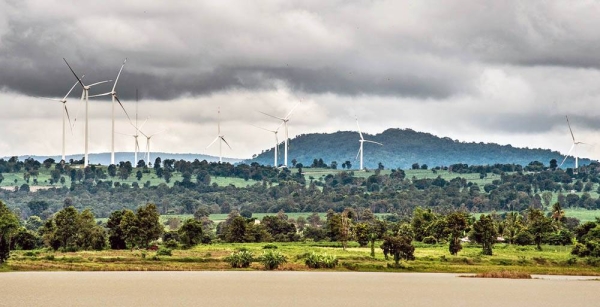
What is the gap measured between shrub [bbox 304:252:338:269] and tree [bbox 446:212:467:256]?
71.5ft

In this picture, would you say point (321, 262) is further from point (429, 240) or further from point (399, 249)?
point (429, 240)

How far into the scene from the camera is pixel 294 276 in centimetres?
12912

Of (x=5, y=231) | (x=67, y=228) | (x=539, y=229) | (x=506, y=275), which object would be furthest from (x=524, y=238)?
(x=5, y=231)

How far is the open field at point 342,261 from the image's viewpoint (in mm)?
139250

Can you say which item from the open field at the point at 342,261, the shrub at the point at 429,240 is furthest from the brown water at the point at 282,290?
the shrub at the point at 429,240

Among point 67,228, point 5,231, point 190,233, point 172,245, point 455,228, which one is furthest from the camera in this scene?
point 190,233

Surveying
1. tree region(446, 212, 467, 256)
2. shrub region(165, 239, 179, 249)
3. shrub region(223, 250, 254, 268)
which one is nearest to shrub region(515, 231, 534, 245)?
tree region(446, 212, 467, 256)

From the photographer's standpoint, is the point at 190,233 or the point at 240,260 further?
the point at 190,233

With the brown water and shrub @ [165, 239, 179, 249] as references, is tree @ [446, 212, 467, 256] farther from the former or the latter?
shrub @ [165, 239, 179, 249]

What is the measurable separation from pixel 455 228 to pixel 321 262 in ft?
98.3

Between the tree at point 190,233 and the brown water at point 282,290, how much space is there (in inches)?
1499

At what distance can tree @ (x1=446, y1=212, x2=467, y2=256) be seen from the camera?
6074 inches

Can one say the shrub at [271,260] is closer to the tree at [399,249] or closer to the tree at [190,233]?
the tree at [399,249]

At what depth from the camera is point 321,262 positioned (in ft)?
464
